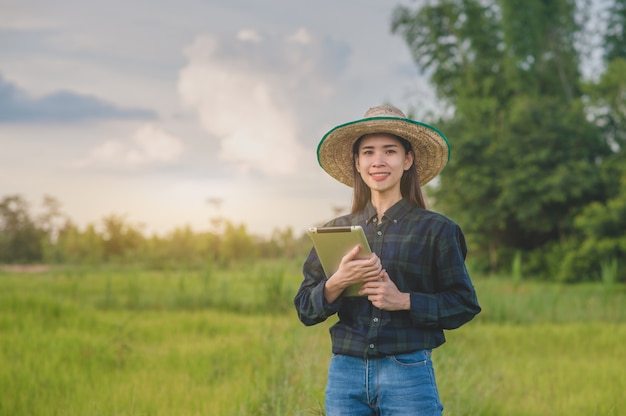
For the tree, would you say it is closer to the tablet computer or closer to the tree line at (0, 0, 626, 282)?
the tree line at (0, 0, 626, 282)

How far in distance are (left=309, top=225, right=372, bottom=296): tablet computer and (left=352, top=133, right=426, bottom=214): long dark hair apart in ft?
1.24

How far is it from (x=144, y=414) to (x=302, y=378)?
3.44 ft

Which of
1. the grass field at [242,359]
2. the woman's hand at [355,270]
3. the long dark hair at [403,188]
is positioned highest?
the long dark hair at [403,188]

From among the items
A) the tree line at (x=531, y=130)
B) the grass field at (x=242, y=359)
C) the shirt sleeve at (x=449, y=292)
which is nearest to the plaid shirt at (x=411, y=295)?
the shirt sleeve at (x=449, y=292)

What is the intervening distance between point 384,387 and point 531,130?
842 inches

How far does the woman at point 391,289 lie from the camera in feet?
7.18

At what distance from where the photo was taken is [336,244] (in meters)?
2.18

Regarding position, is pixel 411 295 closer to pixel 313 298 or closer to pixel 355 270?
pixel 355 270

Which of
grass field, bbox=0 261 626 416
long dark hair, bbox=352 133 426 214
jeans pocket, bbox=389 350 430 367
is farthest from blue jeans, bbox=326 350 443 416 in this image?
grass field, bbox=0 261 626 416

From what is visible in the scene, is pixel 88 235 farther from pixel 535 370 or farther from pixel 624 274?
pixel 535 370

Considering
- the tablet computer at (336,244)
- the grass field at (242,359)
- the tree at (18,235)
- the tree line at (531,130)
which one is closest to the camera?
the tablet computer at (336,244)

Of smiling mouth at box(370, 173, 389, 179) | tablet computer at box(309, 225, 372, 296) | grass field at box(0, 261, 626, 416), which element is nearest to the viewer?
tablet computer at box(309, 225, 372, 296)

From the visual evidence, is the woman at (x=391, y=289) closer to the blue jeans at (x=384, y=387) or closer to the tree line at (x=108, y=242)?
the blue jeans at (x=384, y=387)

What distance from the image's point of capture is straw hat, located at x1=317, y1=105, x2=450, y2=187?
2.42 meters
